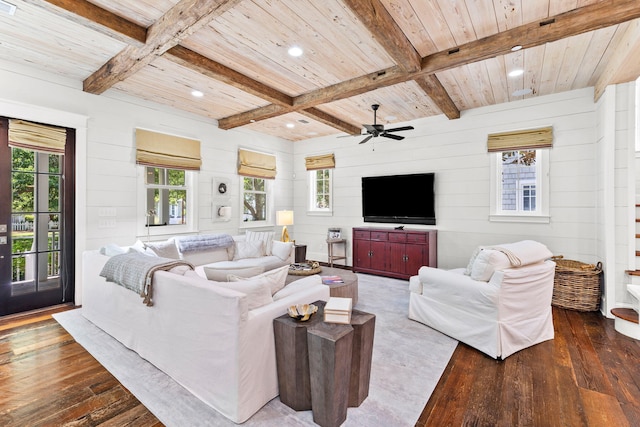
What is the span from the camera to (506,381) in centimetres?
221

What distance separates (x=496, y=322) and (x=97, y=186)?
4776 mm

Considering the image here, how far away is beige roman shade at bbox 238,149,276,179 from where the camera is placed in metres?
5.79

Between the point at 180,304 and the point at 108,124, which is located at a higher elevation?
the point at 108,124

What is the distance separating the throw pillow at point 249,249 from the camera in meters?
4.86

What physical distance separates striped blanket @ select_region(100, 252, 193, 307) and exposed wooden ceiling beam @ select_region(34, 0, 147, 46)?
1910 millimetres

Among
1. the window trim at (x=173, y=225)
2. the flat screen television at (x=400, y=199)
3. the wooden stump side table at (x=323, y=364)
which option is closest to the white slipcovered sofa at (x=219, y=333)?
the wooden stump side table at (x=323, y=364)

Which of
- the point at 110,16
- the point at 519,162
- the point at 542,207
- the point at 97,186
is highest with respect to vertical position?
the point at 110,16

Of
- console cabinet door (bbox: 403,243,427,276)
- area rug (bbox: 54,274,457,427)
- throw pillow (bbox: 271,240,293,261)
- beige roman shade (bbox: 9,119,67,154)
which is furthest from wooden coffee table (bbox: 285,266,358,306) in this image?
beige roman shade (bbox: 9,119,67,154)

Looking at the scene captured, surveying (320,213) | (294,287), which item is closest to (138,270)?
(294,287)

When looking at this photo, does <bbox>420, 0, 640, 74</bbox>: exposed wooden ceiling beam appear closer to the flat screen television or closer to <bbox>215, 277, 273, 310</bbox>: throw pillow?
the flat screen television

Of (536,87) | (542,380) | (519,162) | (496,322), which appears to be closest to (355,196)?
(519,162)

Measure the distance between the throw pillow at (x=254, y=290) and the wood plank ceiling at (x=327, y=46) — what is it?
1.94 m

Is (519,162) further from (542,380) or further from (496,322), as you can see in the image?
(542,380)

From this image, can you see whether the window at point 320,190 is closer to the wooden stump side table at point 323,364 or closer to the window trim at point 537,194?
the window trim at point 537,194
